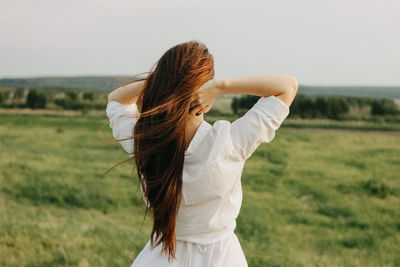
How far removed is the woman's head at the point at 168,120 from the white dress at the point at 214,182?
56 mm

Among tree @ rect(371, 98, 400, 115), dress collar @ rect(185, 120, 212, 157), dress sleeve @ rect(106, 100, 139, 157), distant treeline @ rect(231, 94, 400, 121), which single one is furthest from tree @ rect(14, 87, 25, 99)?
dress collar @ rect(185, 120, 212, 157)

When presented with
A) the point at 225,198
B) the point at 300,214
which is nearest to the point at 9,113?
the point at 300,214

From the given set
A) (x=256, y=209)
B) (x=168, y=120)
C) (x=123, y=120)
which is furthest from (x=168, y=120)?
(x=256, y=209)

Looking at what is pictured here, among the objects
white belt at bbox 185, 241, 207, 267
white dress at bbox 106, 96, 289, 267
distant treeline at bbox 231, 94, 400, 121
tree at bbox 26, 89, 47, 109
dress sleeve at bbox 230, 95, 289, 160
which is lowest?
tree at bbox 26, 89, 47, 109

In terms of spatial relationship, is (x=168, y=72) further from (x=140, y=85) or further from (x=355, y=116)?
(x=355, y=116)

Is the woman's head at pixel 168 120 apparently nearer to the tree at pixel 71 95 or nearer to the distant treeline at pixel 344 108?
the distant treeline at pixel 344 108

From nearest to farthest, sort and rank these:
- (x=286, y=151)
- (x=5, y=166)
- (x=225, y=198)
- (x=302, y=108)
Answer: (x=225, y=198)
(x=5, y=166)
(x=286, y=151)
(x=302, y=108)

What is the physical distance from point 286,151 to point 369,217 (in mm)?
5732

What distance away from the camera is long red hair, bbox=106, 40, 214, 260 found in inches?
60.4

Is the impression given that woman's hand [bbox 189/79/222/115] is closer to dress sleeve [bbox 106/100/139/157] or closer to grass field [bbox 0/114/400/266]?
dress sleeve [bbox 106/100/139/157]

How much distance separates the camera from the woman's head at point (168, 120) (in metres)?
1.53

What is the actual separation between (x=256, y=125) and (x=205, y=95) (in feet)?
0.81

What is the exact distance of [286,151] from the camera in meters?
11.9

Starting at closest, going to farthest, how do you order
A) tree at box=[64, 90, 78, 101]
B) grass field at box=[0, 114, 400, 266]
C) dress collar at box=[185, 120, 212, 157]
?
dress collar at box=[185, 120, 212, 157]
grass field at box=[0, 114, 400, 266]
tree at box=[64, 90, 78, 101]
